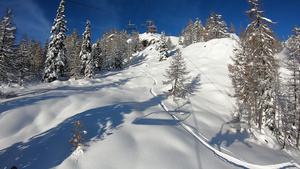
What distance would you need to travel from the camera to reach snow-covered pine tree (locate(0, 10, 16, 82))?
563 inches

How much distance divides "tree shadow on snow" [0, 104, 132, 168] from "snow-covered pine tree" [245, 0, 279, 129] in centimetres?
1478

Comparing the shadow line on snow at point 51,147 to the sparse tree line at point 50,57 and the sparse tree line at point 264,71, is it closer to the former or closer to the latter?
the sparse tree line at point 50,57

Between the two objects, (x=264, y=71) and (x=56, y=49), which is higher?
(x=56, y=49)

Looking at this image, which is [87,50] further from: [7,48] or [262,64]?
[262,64]

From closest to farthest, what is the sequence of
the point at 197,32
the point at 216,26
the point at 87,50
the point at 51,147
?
1. the point at 51,147
2. the point at 87,50
3. the point at 216,26
4. the point at 197,32

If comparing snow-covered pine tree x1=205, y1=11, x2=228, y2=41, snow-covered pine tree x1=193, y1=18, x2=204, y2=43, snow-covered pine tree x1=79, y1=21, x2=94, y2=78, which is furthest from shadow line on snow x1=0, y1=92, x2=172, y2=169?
snow-covered pine tree x1=193, y1=18, x2=204, y2=43

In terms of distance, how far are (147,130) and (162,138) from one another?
0.88 metres

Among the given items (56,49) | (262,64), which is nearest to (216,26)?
(262,64)

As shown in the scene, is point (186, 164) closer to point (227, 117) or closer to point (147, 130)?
point (147, 130)

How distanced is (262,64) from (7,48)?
2689 cm

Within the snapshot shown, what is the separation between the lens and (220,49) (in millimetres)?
38344

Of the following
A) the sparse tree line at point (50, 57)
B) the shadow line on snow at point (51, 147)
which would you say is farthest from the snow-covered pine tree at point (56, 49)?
the shadow line on snow at point (51, 147)

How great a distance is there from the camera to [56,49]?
24625mm

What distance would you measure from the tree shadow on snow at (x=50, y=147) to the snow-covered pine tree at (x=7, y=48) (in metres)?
13.0
